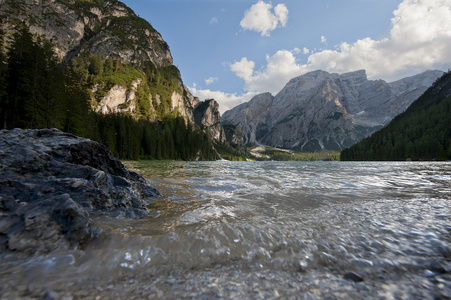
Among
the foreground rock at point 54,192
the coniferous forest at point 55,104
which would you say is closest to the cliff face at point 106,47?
the coniferous forest at point 55,104

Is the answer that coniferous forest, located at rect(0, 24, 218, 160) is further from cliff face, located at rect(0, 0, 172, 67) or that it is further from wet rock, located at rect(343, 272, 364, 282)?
cliff face, located at rect(0, 0, 172, 67)

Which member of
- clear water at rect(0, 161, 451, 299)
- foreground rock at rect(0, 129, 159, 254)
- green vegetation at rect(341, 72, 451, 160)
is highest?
green vegetation at rect(341, 72, 451, 160)

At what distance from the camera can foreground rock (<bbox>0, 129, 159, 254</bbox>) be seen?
3.26 m

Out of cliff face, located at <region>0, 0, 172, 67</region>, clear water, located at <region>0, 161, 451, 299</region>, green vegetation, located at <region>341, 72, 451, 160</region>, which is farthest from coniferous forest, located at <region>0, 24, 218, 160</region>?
green vegetation, located at <region>341, 72, 451, 160</region>

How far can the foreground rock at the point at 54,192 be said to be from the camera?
10.7ft

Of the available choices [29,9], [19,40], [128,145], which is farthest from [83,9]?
[19,40]

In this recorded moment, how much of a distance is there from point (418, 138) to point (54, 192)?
5585 inches

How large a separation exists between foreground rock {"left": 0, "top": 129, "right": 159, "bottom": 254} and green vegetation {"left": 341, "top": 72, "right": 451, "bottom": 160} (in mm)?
122010

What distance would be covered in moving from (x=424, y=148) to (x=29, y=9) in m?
243

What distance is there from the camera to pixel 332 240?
3543mm

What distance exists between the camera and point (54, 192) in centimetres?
479

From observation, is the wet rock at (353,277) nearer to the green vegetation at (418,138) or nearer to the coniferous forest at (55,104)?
the coniferous forest at (55,104)

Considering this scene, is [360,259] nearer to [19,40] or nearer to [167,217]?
[167,217]

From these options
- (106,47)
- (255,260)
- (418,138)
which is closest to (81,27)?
(106,47)
